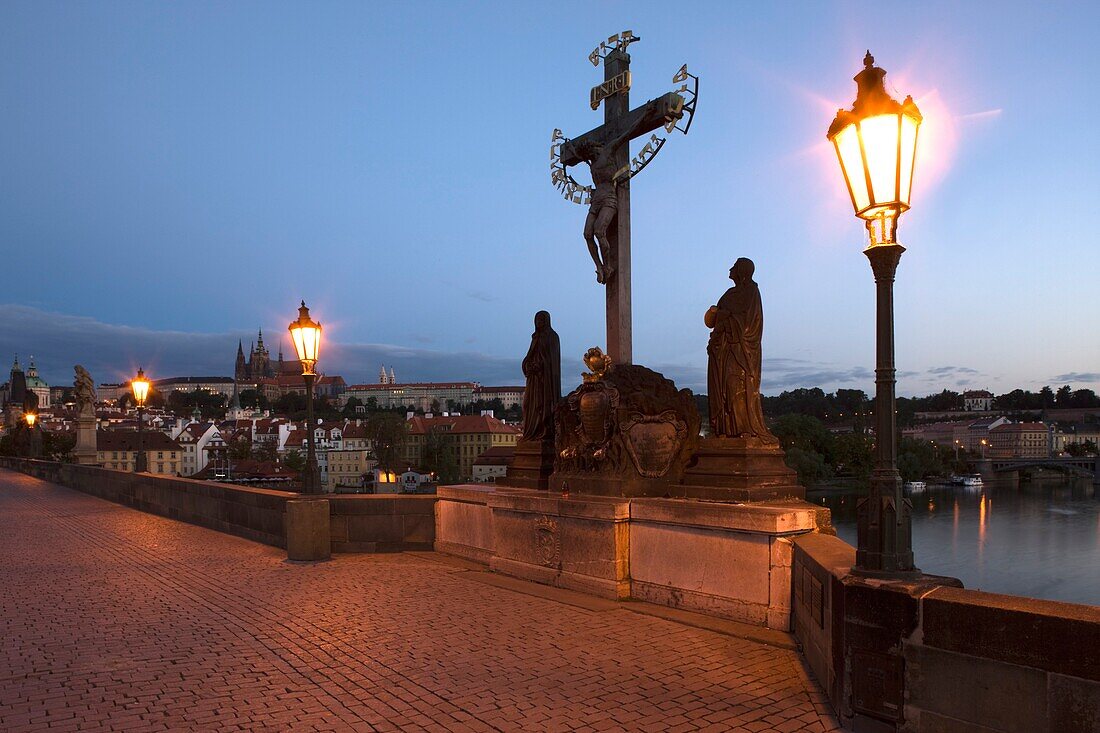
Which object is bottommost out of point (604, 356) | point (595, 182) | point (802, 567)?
point (802, 567)

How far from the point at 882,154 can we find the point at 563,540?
5.19m

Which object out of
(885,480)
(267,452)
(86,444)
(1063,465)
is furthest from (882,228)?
(267,452)

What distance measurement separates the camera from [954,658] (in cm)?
364

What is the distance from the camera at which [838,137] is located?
406cm

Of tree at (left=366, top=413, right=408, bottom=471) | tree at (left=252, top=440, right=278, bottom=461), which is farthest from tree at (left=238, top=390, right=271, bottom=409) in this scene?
tree at (left=366, top=413, right=408, bottom=471)

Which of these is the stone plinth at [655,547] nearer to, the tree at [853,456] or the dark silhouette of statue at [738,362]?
the dark silhouette of statue at [738,362]

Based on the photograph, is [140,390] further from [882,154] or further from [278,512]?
[882,154]

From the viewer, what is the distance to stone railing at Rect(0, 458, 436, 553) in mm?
10859

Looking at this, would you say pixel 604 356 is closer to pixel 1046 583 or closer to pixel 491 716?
pixel 491 716

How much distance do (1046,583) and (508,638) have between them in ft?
118

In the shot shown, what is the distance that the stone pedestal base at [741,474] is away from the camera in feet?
22.1

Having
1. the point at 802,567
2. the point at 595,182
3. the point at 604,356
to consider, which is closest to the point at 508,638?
the point at 802,567

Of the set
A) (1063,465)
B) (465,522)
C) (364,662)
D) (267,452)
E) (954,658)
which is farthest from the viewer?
(267,452)

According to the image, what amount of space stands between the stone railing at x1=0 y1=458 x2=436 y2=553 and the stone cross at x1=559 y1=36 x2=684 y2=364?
345 cm
